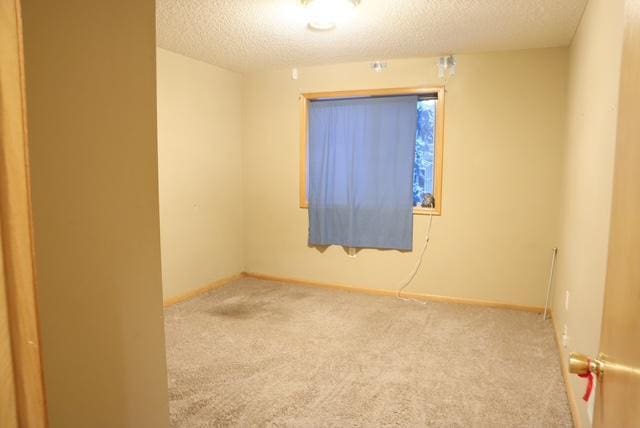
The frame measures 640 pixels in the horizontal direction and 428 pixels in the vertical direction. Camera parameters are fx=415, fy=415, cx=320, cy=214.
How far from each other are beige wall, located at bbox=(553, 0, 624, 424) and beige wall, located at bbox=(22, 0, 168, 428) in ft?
5.57

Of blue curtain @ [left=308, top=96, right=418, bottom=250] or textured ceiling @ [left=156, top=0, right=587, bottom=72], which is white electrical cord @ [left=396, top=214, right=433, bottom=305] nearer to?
blue curtain @ [left=308, top=96, right=418, bottom=250]

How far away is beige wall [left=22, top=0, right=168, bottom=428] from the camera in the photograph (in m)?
1.06

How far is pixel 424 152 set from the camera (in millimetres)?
4102

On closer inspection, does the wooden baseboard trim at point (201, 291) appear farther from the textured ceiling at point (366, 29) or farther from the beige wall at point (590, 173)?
the beige wall at point (590, 173)

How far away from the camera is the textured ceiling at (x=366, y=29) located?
8.80 ft

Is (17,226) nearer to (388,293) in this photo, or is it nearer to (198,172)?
(198,172)

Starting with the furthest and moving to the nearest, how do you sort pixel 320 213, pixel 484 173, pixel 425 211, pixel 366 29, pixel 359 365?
pixel 320 213, pixel 425 211, pixel 484 173, pixel 366 29, pixel 359 365

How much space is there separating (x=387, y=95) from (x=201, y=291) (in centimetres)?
270

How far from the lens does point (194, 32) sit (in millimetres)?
3205

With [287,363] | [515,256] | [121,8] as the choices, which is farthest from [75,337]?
[515,256]

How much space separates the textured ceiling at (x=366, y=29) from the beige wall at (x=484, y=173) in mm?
191

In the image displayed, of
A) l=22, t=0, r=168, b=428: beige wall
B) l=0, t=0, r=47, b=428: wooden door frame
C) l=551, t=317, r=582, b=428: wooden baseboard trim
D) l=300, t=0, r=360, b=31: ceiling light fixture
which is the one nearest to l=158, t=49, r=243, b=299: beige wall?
l=300, t=0, r=360, b=31: ceiling light fixture

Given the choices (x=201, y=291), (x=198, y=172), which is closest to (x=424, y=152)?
(x=198, y=172)

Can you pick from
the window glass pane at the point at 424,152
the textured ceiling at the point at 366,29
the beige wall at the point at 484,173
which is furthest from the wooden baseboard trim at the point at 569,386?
the textured ceiling at the point at 366,29
